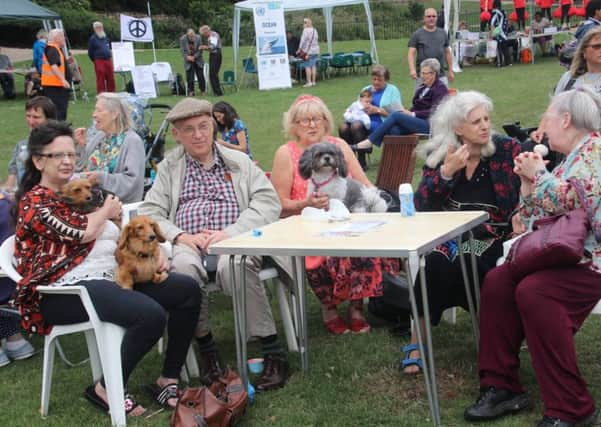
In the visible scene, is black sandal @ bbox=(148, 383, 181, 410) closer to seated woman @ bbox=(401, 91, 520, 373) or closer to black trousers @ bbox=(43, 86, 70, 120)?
seated woman @ bbox=(401, 91, 520, 373)

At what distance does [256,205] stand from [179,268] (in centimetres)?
61

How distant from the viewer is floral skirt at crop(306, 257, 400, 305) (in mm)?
4551

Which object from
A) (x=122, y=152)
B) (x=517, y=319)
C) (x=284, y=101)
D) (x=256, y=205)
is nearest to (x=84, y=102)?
(x=284, y=101)

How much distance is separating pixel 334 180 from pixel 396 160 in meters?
1.51

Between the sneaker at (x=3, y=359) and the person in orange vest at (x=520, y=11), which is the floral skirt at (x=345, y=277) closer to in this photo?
the sneaker at (x=3, y=359)

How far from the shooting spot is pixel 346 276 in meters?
4.58

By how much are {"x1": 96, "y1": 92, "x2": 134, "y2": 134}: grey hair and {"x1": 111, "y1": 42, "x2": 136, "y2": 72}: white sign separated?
567 inches

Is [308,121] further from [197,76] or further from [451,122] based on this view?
[197,76]

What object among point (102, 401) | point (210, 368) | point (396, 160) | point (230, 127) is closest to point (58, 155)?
point (102, 401)

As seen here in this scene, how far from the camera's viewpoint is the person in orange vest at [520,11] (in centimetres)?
2348

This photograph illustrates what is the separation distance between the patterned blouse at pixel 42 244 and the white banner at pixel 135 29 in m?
16.8

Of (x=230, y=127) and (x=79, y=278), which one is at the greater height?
(x=230, y=127)

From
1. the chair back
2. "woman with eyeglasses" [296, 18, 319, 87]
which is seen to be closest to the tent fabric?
"woman with eyeglasses" [296, 18, 319, 87]

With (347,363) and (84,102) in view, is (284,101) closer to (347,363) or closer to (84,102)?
(84,102)
